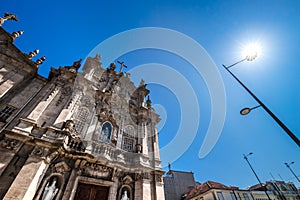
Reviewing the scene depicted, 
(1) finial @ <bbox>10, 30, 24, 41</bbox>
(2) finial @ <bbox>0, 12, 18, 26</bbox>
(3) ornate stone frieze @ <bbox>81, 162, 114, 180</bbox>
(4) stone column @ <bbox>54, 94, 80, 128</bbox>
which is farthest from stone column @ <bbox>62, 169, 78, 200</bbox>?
(2) finial @ <bbox>0, 12, 18, 26</bbox>

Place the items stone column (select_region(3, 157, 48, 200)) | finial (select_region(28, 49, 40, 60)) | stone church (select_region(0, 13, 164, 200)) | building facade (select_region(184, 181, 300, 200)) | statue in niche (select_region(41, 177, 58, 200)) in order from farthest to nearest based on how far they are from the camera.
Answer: building facade (select_region(184, 181, 300, 200)), finial (select_region(28, 49, 40, 60)), stone church (select_region(0, 13, 164, 200)), statue in niche (select_region(41, 177, 58, 200)), stone column (select_region(3, 157, 48, 200))

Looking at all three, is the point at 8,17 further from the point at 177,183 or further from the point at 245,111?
the point at 177,183

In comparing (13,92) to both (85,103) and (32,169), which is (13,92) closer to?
(85,103)

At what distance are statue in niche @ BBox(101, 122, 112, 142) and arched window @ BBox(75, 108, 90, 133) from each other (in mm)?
1899

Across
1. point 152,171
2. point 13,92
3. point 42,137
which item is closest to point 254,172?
point 152,171

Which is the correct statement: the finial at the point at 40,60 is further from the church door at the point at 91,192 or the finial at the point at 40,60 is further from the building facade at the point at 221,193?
the building facade at the point at 221,193

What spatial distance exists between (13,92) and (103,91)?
733cm

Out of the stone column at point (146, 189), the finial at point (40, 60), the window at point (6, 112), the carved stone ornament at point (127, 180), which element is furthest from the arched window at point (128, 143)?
the finial at point (40, 60)

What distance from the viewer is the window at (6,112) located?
30.7 ft

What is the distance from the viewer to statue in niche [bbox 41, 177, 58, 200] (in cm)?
740

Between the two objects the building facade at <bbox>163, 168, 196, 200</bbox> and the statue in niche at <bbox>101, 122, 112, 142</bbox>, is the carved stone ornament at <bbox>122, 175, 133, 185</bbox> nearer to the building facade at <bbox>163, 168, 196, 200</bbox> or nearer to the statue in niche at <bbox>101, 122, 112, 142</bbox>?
the statue in niche at <bbox>101, 122, 112, 142</bbox>

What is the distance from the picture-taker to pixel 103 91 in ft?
49.5

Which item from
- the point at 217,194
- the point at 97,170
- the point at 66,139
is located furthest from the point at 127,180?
the point at 217,194

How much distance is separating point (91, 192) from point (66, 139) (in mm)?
4054
